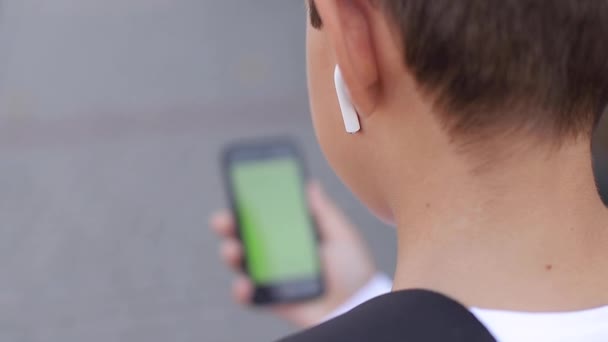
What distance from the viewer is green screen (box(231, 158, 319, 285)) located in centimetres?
187

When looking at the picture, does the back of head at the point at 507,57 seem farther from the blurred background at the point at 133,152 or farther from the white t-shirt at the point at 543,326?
the blurred background at the point at 133,152

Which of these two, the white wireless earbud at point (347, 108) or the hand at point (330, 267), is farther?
the hand at point (330, 267)

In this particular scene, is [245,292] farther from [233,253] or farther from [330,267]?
[330,267]

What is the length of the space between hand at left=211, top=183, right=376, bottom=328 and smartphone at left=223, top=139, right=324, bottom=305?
0.03 m

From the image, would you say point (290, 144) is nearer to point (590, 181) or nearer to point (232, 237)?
point (232, 237)

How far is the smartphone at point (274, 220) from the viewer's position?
5.96 feet

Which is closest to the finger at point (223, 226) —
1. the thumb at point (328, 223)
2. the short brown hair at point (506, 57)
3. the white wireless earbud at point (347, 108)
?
the thumb at point (328, 223)

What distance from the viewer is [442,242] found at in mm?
834

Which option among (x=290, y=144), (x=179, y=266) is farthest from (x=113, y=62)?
(x=290, y=144)

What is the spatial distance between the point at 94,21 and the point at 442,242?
12.5ft

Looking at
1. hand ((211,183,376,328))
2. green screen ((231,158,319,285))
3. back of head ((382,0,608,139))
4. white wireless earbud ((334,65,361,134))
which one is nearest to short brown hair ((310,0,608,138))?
back of head ((382,0,608,139))

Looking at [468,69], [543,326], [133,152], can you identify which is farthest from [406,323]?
[133,152]

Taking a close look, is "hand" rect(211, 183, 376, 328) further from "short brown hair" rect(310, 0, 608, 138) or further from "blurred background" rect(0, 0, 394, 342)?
"blurred background" rect(0, 0, 394, 342)

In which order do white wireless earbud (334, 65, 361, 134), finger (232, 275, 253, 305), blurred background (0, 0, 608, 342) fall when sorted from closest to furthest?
white wireless earbud (334, 65, 361, 134), finger (232, 275, 253, 305), blurred background (0, 0, 608, 342)
